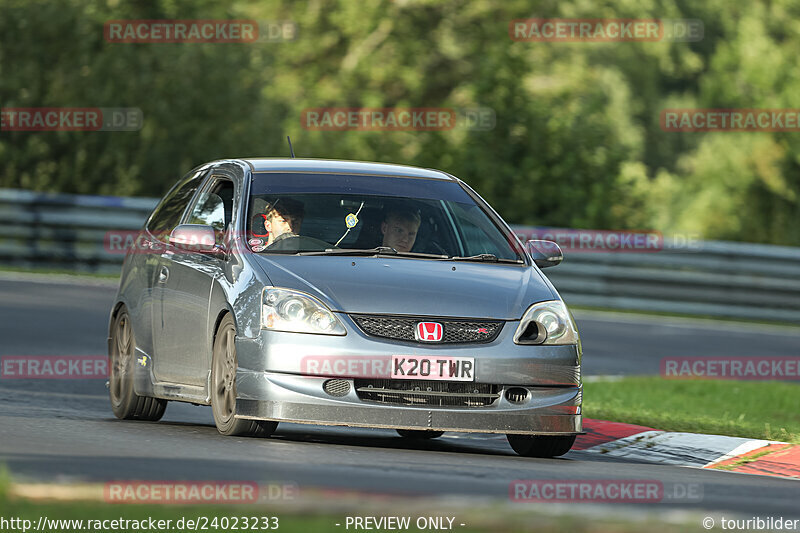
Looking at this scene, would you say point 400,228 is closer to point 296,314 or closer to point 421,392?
point 296,314

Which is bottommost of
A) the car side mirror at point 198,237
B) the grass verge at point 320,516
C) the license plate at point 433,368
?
the grass verge at point 320,516

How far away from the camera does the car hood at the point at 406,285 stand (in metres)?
9.46

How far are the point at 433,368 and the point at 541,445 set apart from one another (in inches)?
48.7

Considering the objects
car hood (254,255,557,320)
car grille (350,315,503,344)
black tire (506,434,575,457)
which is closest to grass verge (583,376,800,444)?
black tire (506,434,575,457)

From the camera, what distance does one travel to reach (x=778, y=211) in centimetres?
4044

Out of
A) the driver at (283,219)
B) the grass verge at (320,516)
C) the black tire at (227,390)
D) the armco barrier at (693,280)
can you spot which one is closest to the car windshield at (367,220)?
the driver at (283,219)

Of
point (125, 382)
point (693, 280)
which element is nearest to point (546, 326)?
point (125, 382)

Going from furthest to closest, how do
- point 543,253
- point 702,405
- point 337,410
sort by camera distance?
1. point 702,405
2. point 543,253
3. point 337,410

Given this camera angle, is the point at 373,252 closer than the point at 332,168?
Yes

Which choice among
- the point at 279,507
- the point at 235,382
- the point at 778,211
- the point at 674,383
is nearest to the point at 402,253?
the point at 235,382

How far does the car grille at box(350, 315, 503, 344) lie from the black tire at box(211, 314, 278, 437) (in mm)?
788

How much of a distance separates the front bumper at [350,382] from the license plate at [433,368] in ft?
0.09

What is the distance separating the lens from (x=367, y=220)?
10.6m

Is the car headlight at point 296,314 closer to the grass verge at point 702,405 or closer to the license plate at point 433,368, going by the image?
the license plate at point 433,368
